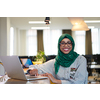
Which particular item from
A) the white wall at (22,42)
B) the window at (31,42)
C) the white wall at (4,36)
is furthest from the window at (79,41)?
the white wall at (4,36)

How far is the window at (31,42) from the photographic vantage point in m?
13.6

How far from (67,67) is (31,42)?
39.6ft

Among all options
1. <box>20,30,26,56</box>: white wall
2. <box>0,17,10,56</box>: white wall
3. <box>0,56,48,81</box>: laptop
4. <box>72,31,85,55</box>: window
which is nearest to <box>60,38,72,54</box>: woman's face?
<box>0,56,48,81</box>: laptop

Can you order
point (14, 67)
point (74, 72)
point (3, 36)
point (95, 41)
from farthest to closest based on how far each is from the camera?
1. point (95, 41)
2. point (3, 36)
3. point (74, 72)
4. point (14, 67)

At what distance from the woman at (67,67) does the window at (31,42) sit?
11881 millimetres

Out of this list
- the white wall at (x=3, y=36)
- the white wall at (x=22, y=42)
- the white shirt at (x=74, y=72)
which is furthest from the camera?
the white wall at (x=22, y=42)

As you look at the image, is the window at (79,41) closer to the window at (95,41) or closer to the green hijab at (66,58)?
the window at (95,41)

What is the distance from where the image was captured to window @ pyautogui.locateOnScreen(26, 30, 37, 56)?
13.6m

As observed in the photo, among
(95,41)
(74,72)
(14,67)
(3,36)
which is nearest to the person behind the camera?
(14,67)

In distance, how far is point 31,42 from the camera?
13.6 metres

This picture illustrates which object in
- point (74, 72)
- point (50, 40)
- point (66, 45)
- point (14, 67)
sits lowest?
point (74, 72)

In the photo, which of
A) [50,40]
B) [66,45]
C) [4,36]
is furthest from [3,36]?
[50,40]

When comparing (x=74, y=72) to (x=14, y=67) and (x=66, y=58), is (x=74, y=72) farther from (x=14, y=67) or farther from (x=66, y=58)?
(x=14, y=67)
